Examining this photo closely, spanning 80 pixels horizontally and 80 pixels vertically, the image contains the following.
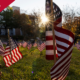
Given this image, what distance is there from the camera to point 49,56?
4.07m

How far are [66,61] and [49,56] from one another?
1.22m

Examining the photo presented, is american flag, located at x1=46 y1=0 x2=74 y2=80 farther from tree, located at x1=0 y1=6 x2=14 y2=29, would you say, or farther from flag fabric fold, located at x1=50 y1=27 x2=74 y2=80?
tree, located at x1=0 y1=6 x2=14 y2=29

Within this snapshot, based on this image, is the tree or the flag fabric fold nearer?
the flag fabric fold

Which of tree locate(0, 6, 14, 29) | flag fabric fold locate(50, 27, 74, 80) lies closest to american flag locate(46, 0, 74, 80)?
flag fabric fold locate(50, 27, 74, 80)

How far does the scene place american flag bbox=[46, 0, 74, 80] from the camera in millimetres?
2832

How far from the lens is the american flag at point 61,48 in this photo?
9.29 ft

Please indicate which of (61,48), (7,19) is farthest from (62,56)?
(7,19)

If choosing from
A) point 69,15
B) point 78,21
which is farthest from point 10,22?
point 78,21

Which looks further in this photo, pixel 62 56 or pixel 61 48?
pixel 61 48

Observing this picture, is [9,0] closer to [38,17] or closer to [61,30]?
[61,30]

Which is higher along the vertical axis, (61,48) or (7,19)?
(7,19)

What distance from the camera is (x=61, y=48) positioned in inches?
139

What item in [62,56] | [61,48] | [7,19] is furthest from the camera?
[7,19]

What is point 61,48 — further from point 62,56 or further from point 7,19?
point 7,19
